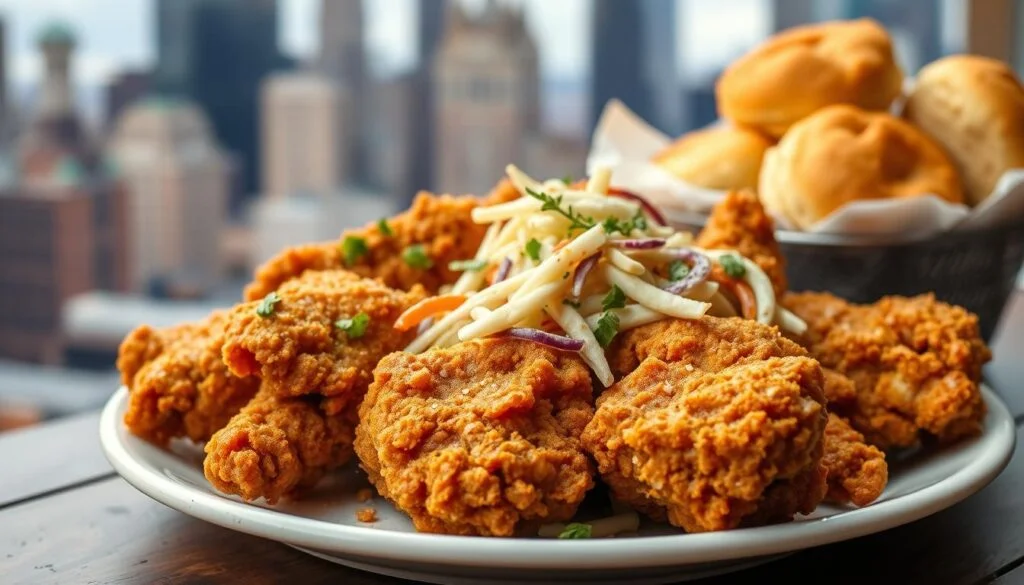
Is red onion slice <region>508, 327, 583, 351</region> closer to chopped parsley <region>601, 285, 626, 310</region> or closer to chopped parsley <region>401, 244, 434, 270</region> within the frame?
chopped parsley <region>601, 285, 626, 310</region>

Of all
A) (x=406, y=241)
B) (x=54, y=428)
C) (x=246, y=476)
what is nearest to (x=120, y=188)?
(x=54, y=428)

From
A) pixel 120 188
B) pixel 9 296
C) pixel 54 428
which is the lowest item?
pixel 9 296

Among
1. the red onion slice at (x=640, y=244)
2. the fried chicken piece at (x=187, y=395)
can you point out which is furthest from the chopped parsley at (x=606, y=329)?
the fried chicken piece at (x=187, y=395)

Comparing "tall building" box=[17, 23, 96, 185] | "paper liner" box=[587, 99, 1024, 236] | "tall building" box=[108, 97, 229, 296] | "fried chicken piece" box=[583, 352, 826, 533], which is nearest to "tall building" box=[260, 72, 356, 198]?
"tall building" box=[108, 97, 229, 296]

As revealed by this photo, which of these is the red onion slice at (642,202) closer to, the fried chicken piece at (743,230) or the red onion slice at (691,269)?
the fried chicken piece at (743,230)

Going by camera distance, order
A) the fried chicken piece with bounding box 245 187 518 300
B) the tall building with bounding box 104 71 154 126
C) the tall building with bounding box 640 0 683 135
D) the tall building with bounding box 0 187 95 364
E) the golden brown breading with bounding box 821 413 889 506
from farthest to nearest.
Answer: the tall building with bounding box 104 71 154 126
the tall building with bounding box 640 0 683 135
the tall building with bounding box 0 187 95 364
the fried chicken piece with bounding box 245 187 518 300
the golden brown breading with bounding box 821 413 889 506

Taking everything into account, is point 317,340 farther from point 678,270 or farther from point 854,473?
point 854,473

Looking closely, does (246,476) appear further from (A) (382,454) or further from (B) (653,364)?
(B) (653,364)
